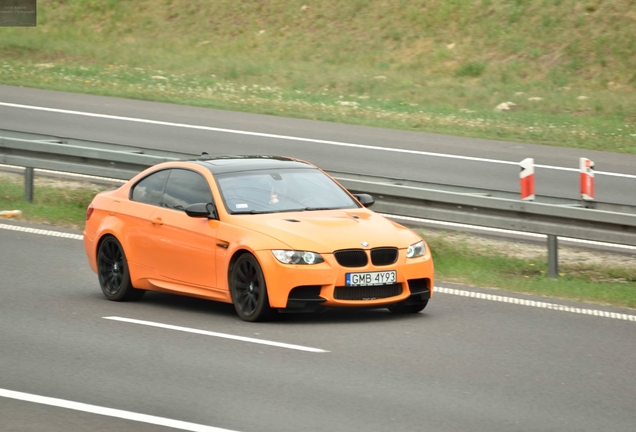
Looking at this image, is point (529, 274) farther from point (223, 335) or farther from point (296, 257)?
point (223, 335)

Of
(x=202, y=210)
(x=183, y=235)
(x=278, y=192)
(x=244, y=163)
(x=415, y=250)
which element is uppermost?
(x=244, y=163)

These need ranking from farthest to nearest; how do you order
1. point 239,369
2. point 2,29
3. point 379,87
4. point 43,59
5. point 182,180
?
point 2,29 < point 43,59 < point 379,87 < point 182,180 < point 239,369

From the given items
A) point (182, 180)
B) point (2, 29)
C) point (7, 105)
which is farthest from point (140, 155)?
point (2, 29)

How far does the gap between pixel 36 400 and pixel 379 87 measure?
22.0 meters

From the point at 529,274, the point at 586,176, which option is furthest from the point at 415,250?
the point at 586,176

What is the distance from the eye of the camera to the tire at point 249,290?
10.1 metres

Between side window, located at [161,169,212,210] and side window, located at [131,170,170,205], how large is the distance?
0.29ft

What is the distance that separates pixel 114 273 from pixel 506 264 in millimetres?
4804

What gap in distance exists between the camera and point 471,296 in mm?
12078

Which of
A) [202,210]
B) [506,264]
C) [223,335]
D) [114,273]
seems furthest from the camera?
[506,264]

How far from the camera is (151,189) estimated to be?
38.7ft

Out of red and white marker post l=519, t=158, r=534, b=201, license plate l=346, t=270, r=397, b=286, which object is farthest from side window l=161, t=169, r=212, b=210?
red and white marker post l=519, t=158, r=534, b=201

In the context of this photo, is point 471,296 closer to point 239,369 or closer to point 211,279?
point 211,279

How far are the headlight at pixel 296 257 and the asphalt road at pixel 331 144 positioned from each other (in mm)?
9584
